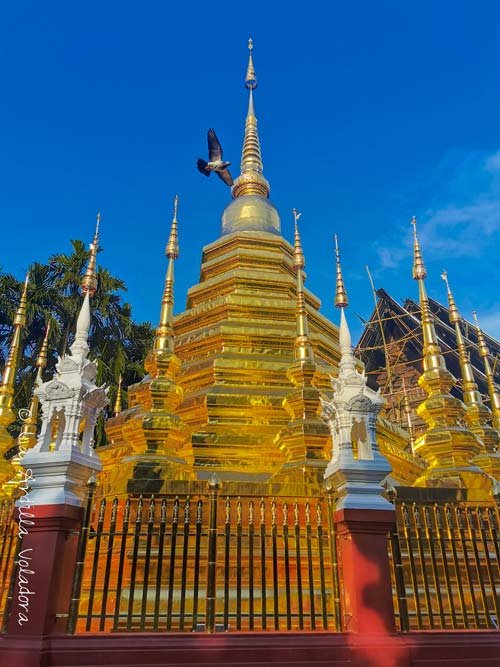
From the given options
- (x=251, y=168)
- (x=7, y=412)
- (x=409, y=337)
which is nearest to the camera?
(x=7, y=412)

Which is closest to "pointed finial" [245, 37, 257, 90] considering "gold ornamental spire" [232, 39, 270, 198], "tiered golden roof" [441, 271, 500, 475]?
"gold ornamental spire" [232, 39, 270, 198]

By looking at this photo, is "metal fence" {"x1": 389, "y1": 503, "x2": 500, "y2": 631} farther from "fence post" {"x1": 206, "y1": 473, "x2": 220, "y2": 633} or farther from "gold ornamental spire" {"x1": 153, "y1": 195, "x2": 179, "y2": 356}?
"gold ornamental spire" {"x1": 153, "y1": 195, "x2": 179, "y2": 356}

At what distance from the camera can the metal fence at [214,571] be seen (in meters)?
5.35

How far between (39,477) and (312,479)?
13.1 feet

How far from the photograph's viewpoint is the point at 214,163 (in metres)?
18.5

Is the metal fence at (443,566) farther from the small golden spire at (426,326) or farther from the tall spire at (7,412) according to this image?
the tall spire at (7,412)

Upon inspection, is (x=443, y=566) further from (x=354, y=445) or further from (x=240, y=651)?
(x=240, y=651)

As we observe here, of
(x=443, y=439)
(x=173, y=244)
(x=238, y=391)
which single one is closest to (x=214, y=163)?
(x=173, y=244)

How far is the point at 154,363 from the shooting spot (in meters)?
10.6

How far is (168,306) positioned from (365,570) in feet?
23.5

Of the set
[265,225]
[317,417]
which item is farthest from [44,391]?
[265,225]

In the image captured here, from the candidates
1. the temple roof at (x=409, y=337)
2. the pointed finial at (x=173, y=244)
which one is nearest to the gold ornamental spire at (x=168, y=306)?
the pointed finial at (x=173, y=244)

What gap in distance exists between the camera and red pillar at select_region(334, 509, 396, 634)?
5301 mm

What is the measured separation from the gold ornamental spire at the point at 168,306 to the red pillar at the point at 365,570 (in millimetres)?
5731
